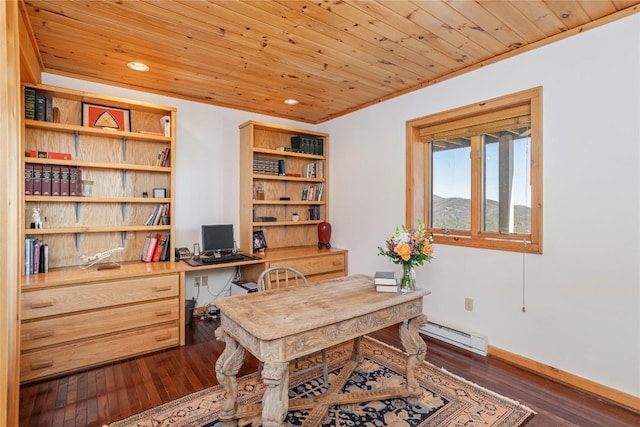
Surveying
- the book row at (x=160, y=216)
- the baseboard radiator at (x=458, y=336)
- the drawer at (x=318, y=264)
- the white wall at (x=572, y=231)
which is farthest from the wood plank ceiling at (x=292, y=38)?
the baseboard radiator at (x=458, y=336)

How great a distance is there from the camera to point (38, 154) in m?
2.71

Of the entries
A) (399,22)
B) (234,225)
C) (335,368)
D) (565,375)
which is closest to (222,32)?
(399,22)

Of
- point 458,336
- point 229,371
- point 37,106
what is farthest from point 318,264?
point 37,106

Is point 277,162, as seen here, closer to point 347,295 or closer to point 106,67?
point 106,67

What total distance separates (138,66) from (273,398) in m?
2.90

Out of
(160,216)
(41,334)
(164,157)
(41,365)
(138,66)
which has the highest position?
(138,66)

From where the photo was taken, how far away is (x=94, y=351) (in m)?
2.57

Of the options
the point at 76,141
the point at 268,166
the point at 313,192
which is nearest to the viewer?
the point at 76,141

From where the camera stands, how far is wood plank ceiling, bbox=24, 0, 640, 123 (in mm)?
2037

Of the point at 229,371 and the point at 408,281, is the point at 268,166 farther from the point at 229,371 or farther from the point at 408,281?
the point at 229,371

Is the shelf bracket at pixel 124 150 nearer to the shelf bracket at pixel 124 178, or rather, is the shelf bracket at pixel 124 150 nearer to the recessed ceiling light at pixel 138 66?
the shelf bracket at pixel 124 178

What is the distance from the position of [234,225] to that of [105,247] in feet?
4.47

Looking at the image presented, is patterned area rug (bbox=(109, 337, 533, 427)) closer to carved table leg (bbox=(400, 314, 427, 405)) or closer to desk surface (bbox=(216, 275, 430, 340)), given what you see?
carved table leg (bbox=(400, 314, 427, 405))

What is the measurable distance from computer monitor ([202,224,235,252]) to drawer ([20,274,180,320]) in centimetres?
71
